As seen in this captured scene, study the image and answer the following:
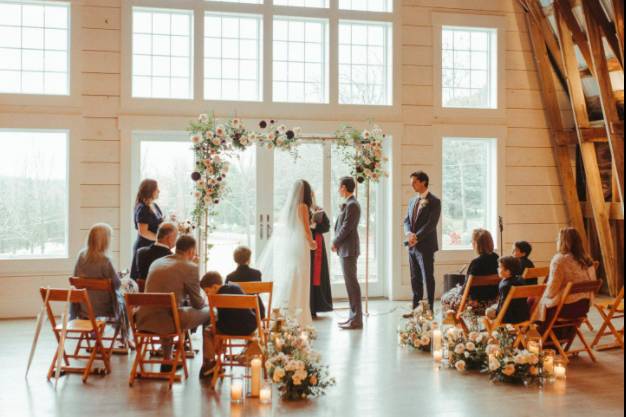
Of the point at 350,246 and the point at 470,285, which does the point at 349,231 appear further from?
the point at 470,285

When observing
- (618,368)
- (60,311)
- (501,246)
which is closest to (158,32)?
(60,311)

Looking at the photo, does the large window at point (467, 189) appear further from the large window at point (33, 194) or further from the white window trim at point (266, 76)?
the large window at point (33, 194)

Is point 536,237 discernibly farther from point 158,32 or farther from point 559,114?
point 158,32

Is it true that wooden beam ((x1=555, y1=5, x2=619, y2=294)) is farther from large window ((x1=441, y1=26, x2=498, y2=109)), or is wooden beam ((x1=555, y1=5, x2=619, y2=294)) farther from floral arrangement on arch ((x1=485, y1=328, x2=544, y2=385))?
floral arrangement on arch ((x1=485, y1=328, x2=544, y2=385))

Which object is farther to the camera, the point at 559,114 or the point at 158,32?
the point at 559,114

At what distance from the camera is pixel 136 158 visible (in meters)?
9.06

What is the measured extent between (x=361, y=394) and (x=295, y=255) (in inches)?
93.7

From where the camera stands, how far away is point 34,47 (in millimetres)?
8820

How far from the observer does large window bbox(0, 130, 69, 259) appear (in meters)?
8.77

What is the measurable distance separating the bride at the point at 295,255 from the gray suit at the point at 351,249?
0.51m

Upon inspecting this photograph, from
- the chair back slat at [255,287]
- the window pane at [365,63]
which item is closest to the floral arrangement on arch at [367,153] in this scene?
the window pane at [365,63]

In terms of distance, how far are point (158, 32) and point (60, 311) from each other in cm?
360

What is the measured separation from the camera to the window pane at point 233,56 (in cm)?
938

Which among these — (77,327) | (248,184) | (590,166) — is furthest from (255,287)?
(590,166)
